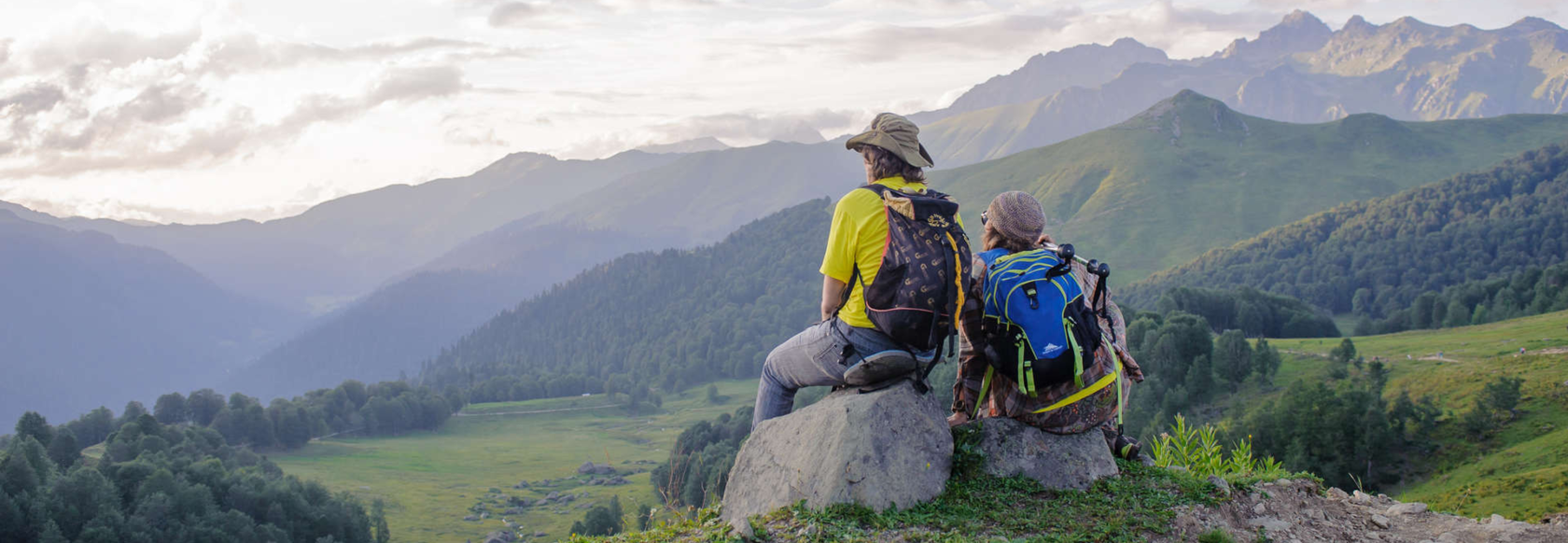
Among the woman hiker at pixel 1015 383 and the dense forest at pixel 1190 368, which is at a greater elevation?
the woman hiker at pixel 1015 383

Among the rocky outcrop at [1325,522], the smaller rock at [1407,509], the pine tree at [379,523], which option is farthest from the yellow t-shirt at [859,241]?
the pine tree at [379,523]

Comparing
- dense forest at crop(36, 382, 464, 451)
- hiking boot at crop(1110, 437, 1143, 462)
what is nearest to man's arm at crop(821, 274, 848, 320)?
hiking boot at crop(1110, 437, 1143, 462)

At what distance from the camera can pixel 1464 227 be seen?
172 meters

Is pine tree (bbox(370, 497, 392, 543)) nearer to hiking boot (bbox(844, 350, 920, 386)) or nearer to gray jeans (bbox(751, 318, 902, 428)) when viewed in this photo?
gray jeans (bbox(751, 318, 902, 428))

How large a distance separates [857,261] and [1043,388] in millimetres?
2135

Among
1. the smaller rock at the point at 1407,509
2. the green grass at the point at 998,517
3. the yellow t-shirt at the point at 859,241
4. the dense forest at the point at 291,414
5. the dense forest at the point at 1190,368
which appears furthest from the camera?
the dense forest at the point at 291,414

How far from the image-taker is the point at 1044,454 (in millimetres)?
8375

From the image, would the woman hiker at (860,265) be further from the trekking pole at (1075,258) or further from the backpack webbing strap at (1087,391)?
the backpack webbing strap at (1087,391)

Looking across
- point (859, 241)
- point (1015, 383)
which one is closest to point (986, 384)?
point (1015, 383)

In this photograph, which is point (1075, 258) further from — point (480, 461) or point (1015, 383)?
point (480, 461)

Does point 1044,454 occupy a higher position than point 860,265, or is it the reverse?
point 860,265

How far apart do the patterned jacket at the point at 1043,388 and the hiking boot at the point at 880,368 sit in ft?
2.39

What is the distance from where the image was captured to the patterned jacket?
8148 mm

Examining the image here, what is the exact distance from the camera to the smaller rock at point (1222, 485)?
817 centimetres
